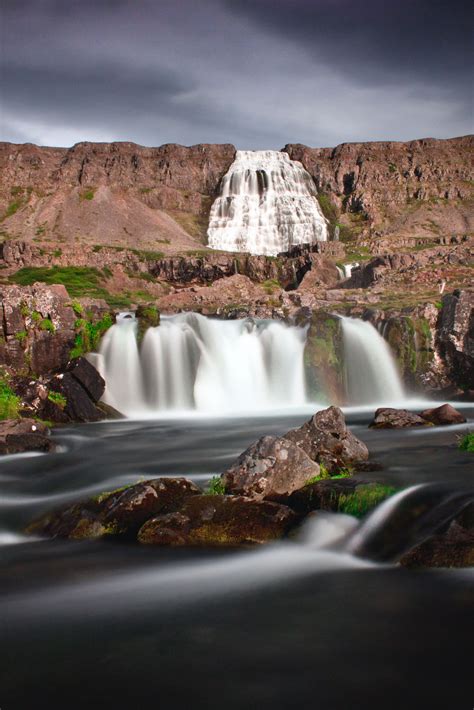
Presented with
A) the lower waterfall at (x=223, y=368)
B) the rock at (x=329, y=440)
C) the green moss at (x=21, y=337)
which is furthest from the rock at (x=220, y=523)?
the green moss at (x=21, y=337)

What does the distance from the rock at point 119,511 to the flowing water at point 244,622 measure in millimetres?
358

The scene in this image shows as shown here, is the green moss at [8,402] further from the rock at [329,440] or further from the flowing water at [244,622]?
the rock at [329,440]

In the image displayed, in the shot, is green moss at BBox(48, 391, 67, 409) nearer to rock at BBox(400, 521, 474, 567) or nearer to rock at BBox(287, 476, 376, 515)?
rock at BBox(287, 476, 376, 515)

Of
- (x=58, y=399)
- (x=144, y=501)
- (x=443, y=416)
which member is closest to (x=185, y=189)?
(x=58, y=399)

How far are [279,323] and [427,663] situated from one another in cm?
2194

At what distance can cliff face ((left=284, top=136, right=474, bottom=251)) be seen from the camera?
77.3 metres

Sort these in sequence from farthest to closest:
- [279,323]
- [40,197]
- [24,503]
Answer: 1. [40,197]
2. [279,323]
3. [24,503]

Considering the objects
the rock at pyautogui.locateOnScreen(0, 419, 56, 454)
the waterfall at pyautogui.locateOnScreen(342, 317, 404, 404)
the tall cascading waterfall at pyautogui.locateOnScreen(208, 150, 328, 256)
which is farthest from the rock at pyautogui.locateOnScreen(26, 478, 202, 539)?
the tall cascading waterfall at pyautogui.locateOnScreen(208, 150, 328, 256)

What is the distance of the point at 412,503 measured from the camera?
23.1 ft

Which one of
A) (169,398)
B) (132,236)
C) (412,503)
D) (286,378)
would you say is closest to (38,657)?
(412,503)

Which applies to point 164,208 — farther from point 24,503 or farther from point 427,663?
point 427,663

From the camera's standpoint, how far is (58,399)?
18.5 metres

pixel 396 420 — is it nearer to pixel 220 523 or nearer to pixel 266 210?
pixel 220 523

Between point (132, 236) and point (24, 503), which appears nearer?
point (24, 503)
